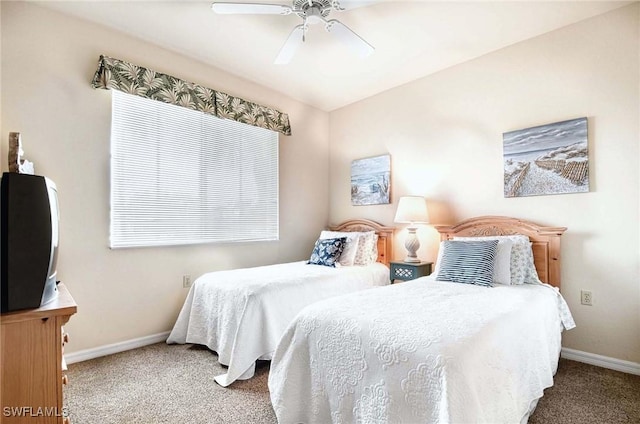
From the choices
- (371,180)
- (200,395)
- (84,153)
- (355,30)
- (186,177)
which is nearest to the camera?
(200,395)

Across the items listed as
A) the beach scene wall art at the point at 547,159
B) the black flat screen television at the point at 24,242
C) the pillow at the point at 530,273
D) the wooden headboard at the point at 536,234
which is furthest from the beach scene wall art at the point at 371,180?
the black flat screen television at the point at 24,242

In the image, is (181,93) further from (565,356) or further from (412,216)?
(565,356)

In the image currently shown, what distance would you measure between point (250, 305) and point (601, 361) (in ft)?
8.95

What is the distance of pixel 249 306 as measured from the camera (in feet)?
8.04

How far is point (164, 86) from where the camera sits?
307 cm

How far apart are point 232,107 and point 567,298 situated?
3607 mm

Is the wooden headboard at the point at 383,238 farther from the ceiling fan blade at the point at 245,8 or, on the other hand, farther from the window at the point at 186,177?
the ceiling fan blade at the point at 245,8

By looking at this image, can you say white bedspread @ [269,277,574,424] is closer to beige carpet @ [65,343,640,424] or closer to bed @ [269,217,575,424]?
bed @ [269,217,575,424]

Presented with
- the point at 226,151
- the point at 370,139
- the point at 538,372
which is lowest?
the point at 538,372

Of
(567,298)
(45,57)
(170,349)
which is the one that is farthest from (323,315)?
(45,57)

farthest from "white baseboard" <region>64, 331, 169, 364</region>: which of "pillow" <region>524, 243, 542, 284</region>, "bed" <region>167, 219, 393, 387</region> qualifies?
"pillow" <region>524, 243, 542, 284</region>

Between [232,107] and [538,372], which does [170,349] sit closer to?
[232,107]

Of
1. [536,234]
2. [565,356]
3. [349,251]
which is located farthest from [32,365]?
[565,356]

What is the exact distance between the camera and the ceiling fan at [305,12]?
2154 millimetres
